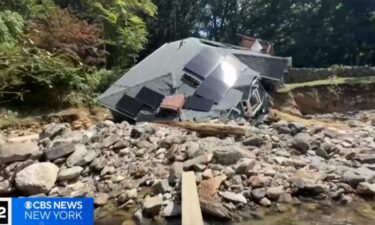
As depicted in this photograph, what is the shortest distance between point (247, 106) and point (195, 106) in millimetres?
1598

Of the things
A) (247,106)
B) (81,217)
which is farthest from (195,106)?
(81,217)

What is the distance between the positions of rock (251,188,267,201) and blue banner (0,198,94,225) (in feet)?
10.3

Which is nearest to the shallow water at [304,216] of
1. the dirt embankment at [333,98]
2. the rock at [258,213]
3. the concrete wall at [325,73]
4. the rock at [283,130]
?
the rock at [258,213]

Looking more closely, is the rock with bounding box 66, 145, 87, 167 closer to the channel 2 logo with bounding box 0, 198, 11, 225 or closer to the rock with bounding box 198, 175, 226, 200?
the rock with bounding box 198, 175, 226, 200

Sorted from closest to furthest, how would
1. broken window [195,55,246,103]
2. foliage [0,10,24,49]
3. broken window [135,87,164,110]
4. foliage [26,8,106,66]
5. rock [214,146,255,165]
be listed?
rock [214,146,255,165]
broken window [135,87,164,110]
broken window [195,55,246,103]
foliage [0,10,24,49]
foliage [26,8,106,66]

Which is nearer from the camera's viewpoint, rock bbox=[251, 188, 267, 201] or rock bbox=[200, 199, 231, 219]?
rock bbox=[200, 199, 231, 219]

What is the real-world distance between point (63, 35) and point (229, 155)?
7327 millimetres

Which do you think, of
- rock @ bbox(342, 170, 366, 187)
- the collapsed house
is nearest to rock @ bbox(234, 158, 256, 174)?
rock @ bbox(342, 170, 366, 187)

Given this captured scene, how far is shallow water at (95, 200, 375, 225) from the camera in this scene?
490cm

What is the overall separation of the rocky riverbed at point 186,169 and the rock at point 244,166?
0.05ft

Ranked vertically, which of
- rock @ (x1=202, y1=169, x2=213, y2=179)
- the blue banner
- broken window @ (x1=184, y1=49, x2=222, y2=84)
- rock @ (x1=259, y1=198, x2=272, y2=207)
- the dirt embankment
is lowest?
rock @ (x1=259, y1=198, x2=272, y2=207)

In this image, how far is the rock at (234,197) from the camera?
5.33 m

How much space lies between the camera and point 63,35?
1159 cm

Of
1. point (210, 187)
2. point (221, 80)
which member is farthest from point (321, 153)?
point (221, 80)
